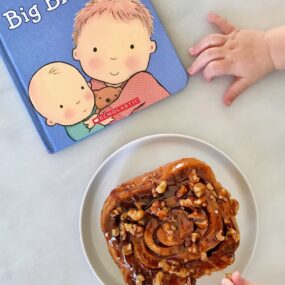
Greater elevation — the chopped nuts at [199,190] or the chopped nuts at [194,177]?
the chopped nuts at [194,177]

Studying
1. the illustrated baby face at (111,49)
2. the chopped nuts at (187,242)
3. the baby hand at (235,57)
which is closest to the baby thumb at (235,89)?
the baby hand at (235,57)

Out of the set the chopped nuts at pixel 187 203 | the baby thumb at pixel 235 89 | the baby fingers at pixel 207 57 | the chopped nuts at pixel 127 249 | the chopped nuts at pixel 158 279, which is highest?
the baby fingers at pixel 207 57

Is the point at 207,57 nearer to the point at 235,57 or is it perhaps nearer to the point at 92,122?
the point at 235,57

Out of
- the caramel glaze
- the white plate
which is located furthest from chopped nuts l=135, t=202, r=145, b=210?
the white plate

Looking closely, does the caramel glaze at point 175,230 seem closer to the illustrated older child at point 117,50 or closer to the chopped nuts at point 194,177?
the chopped nuts at point 194,177

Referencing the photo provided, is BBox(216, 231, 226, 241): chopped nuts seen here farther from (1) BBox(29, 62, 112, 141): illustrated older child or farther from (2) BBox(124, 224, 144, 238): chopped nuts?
(1) BBox(29, 62, 112, 141): illustrated older child

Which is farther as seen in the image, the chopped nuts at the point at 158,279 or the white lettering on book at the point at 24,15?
Result: the white lettering on book at the point at 24,15
